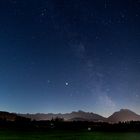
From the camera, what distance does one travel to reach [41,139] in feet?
158

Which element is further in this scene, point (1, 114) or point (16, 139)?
point (1, 114)

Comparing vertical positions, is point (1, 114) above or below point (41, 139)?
above

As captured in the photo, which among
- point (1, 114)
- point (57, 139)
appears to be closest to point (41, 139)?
point (57, 139)

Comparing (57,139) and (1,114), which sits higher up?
(1,114)

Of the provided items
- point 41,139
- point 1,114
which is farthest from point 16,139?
point 1,114

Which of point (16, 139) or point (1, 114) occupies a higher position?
point (1, 114)

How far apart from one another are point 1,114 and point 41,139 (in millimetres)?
124719

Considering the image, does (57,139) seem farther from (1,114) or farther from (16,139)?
(1,114)

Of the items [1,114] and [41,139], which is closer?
[41,139]

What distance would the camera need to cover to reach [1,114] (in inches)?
6585

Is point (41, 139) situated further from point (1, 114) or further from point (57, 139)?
point (1, 114)

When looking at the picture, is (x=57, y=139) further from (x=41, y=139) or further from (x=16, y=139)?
(x=16, y=139)

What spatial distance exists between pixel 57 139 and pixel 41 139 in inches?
102

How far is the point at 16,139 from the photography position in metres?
47.0
